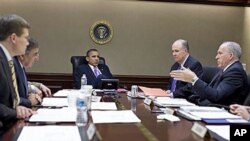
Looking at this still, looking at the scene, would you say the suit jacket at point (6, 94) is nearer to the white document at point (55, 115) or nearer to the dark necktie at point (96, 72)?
the white document at point (55, 115)

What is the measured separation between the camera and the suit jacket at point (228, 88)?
10.0 ft

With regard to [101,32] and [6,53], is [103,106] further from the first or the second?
[101,32]

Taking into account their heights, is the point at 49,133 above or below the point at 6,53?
below

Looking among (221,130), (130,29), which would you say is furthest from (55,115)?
(130,29)

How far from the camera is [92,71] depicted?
16.7 ft

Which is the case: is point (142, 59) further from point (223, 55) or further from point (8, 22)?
point (8, 22)

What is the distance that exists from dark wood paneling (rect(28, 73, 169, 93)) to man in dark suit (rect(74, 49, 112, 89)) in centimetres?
70

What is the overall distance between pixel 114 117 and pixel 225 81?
1517 millimetres

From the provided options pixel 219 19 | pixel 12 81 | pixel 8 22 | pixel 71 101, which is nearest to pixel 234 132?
pixel 71 101

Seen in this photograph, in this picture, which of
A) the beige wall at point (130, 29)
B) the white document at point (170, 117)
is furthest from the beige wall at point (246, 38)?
the white document at point (170, 117)

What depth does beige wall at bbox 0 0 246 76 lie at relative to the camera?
19.0ft

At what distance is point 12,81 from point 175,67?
2674 millimetres

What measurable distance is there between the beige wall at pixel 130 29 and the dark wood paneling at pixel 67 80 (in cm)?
10

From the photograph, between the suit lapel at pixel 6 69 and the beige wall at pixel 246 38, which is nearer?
the suit lapel at pixel 6 69
